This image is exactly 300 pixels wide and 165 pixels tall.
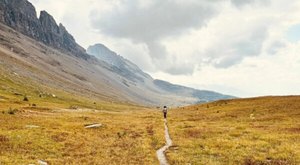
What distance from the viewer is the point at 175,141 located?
47531 millimetres

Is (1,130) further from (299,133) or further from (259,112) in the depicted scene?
(259,112)

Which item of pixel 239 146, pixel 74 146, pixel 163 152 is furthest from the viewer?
pixel 74 146

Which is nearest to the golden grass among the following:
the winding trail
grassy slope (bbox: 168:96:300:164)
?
the winding trail

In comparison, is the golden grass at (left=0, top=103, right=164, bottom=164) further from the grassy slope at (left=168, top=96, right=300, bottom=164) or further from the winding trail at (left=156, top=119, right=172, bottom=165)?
the grassy slope at (left=168, top=96, right=300, bottom=164)

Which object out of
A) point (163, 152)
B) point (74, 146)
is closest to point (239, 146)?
point (163, 152)

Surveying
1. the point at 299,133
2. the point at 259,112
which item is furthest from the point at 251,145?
the point at 259,112

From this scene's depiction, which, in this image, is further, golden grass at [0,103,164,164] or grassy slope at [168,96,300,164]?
grassy slope at [168,96,300,164]

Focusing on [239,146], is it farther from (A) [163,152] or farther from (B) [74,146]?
(B) [74,146]

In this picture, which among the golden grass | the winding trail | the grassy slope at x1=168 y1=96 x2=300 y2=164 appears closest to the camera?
the golden grass

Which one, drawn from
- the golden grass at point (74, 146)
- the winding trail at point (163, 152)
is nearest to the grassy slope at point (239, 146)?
the winding trail at point (163, 152)

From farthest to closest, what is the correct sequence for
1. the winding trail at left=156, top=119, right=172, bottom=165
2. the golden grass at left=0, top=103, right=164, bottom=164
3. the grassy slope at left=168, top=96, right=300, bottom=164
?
the grassy slope at left=168, top=96, right=300, bottom=164, the winding trail at left=156, top=119, right=172, bottom=165, the golden grass at left=0, top=103, right=164, bottom=164

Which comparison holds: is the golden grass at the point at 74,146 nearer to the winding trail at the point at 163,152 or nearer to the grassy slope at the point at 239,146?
the winding trail at the point at 163,152

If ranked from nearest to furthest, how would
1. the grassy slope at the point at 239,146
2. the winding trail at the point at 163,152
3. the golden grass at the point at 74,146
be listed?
the golden grass at the point at 74,146 → the winding trail at the point at 163,152 → the grassy slope at the point at 239,146

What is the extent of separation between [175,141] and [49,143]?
14.9m
